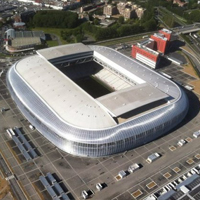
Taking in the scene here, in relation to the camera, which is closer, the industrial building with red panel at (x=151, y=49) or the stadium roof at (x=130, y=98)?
the stadium roof at (x=130, y=98)

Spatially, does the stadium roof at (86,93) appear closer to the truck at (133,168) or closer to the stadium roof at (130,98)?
the stadium roof at (130,98)

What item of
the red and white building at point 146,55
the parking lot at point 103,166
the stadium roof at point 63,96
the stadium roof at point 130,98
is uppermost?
the stadium roof at point 130,98

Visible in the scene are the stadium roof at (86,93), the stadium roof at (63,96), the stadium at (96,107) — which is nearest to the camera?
the stadium at (96,107)

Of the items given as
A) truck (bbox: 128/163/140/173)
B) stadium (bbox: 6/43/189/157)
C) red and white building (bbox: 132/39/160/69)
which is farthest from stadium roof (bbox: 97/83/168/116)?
red and white building (bbox: 132/39/160/69)

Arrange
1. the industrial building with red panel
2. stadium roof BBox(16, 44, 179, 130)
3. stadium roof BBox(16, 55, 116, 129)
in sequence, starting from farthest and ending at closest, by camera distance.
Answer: the industrial building with red panel → stadium roof BBox(16, 44, 179, 130) → stadium roof BBox(16, 55, 116, 129)

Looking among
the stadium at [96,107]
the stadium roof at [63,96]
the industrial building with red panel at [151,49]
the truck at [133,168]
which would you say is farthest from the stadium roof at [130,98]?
the industrial building with red panel at [151,49]

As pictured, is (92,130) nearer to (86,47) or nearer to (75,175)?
(75,175)

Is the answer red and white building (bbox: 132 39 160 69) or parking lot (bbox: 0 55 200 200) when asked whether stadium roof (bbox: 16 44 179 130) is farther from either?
red and white building (bbox: 132 39 160 69)
